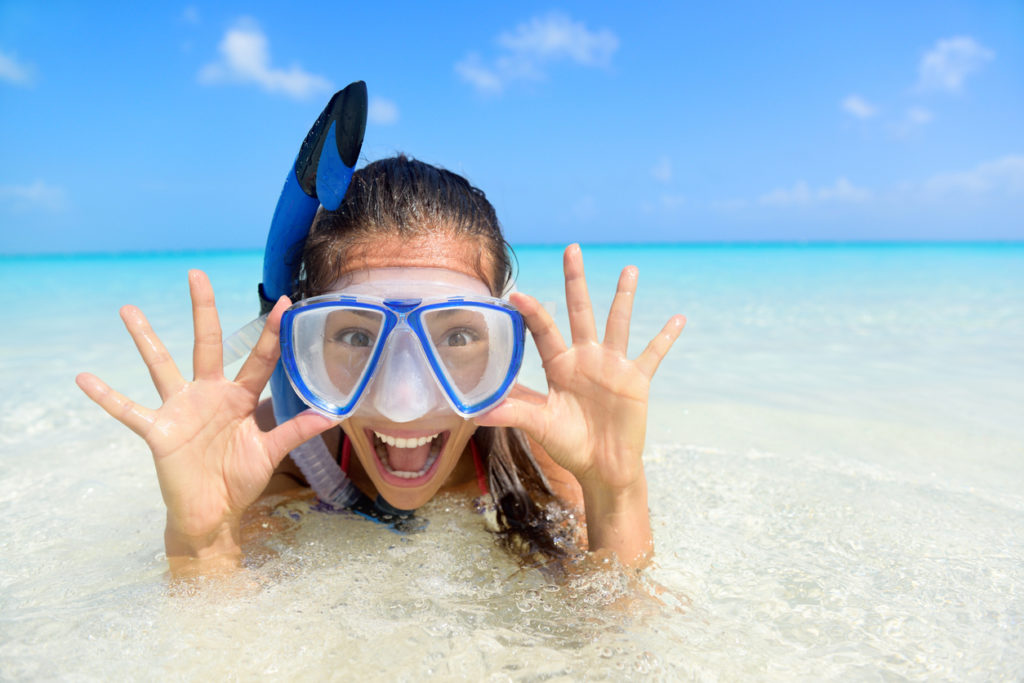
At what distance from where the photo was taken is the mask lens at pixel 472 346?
70.2 inches

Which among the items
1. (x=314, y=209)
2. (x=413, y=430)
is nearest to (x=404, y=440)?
(x=413, y=430)

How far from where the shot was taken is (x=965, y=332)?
267 inches

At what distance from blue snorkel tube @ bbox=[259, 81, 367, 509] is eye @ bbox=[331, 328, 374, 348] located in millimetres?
452

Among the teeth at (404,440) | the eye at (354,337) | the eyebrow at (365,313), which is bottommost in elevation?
the teeth at (404,440)

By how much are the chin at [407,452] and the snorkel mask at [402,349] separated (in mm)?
93

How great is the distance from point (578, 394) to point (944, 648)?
1065mm

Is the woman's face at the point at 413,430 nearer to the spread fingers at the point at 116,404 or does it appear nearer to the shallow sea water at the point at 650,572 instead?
the shallow sea water at the point at 650,572

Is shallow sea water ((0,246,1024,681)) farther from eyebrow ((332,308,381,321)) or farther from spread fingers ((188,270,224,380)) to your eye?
eyebrow ((332,308,381,321))

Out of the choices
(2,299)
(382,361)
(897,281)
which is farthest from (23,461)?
(897,281)

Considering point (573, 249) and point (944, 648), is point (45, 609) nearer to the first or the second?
point (573, 249)

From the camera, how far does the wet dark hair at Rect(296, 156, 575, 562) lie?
201 centimetres

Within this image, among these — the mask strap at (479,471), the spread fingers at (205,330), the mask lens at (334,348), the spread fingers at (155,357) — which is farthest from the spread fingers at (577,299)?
the spread fingers at (155,357)

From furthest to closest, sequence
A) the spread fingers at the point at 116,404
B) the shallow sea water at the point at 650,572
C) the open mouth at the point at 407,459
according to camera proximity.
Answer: the open mouth at the point at 407,459, the spread fingers at the point at 116,404, the shallow sea water at the point at 650,572

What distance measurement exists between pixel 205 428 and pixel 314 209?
0.77 meters
